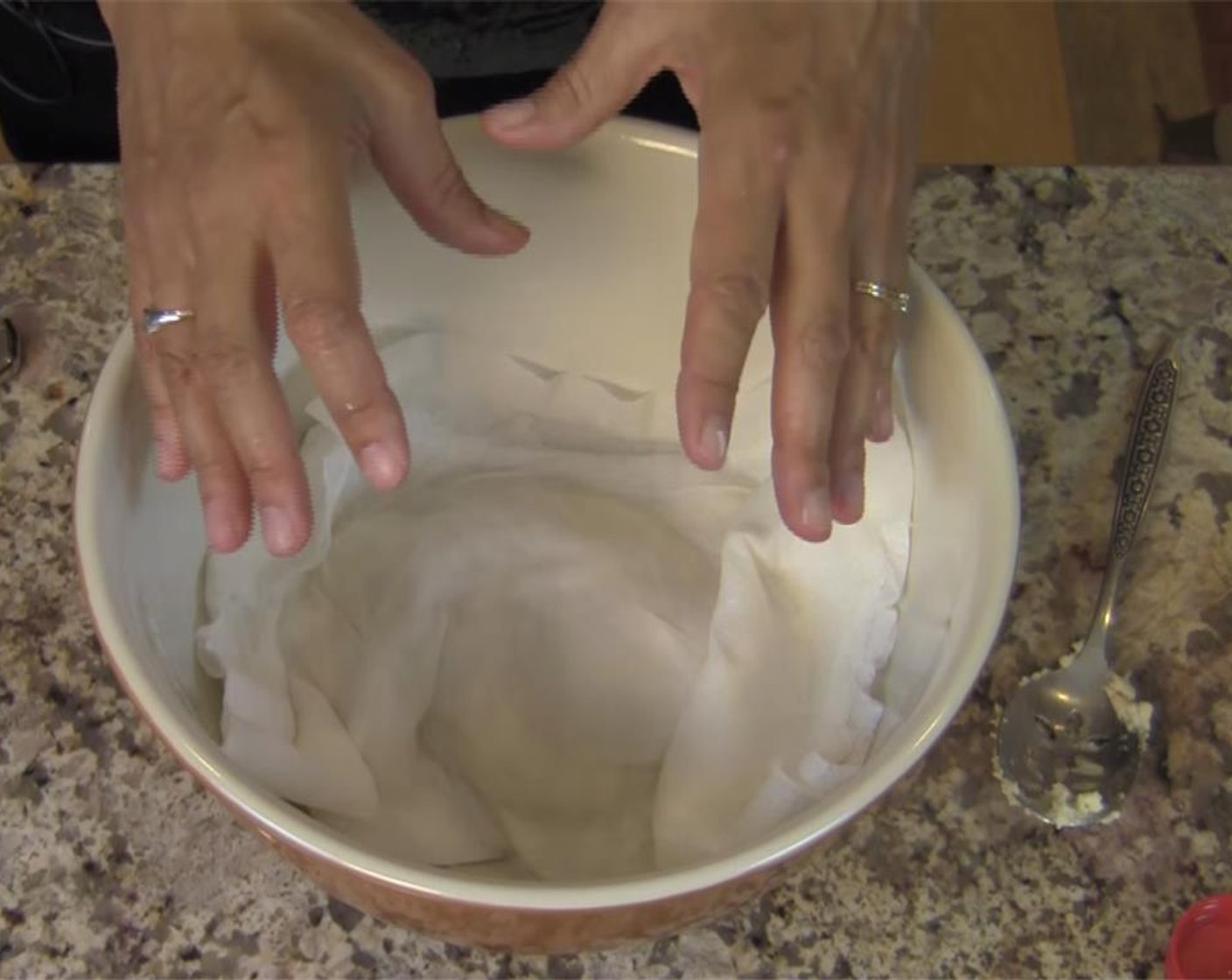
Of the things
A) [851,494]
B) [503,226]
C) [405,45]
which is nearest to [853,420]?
[851,494]

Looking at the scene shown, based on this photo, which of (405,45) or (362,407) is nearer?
(362,407)

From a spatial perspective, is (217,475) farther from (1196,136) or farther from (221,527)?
(1196,136)

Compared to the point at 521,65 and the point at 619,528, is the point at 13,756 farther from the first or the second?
the point at 521,65

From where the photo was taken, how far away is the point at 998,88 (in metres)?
1.23

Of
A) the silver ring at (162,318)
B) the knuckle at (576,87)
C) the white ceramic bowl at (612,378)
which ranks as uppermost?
the knuckle at (576,87)

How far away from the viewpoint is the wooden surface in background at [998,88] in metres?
1.21

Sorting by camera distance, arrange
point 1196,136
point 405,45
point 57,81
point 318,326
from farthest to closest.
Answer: point 1196,136 < point 57,81 < point 405,45 < point 318,326

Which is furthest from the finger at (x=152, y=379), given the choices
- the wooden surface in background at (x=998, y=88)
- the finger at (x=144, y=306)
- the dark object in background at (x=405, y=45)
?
the wooden surface in background at (x=998, y=88)

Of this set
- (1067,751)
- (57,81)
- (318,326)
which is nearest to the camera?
(318,326)

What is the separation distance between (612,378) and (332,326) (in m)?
0.19

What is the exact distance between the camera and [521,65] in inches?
25.7

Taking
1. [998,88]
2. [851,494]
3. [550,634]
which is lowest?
[998,88]

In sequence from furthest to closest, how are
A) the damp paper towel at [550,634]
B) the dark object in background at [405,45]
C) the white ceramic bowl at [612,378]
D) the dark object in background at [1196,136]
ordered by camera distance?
the dark object in background at [1196,136] < the dark object in background at [405,45] < the damp paper towel at [550,634] < the white ceramic bowl at [612,378]

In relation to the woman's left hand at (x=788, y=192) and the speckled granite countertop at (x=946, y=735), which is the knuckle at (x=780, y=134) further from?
the speckled granite countertop at (x=946, y=735)
